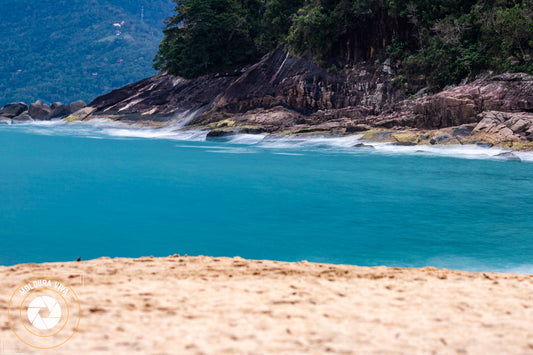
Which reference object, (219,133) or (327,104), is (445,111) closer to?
(327,104)

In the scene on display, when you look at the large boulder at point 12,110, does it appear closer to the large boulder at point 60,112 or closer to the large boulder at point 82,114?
the large boulder at point 60,112

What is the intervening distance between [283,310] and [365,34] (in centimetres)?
3027

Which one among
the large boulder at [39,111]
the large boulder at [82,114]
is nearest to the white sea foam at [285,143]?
the large boulder at [82,114]

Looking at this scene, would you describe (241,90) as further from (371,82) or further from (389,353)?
(389,353)

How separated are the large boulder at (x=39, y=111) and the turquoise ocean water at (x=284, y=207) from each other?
37.0m

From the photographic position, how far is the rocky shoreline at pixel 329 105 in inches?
827

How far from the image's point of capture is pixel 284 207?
1185 centimetres

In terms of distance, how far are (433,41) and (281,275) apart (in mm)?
25609

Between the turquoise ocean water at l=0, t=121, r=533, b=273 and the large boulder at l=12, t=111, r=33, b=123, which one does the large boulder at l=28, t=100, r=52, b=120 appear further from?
the turquoise ocean water at l=0, t=121, r=533, b=273

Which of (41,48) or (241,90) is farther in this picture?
(41,48)

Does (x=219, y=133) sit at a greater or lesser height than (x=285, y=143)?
greater

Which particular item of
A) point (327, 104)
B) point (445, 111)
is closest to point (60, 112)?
point (327, 104)

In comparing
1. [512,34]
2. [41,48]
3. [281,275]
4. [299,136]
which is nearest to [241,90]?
[299,136]

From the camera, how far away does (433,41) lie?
88.2 ft
